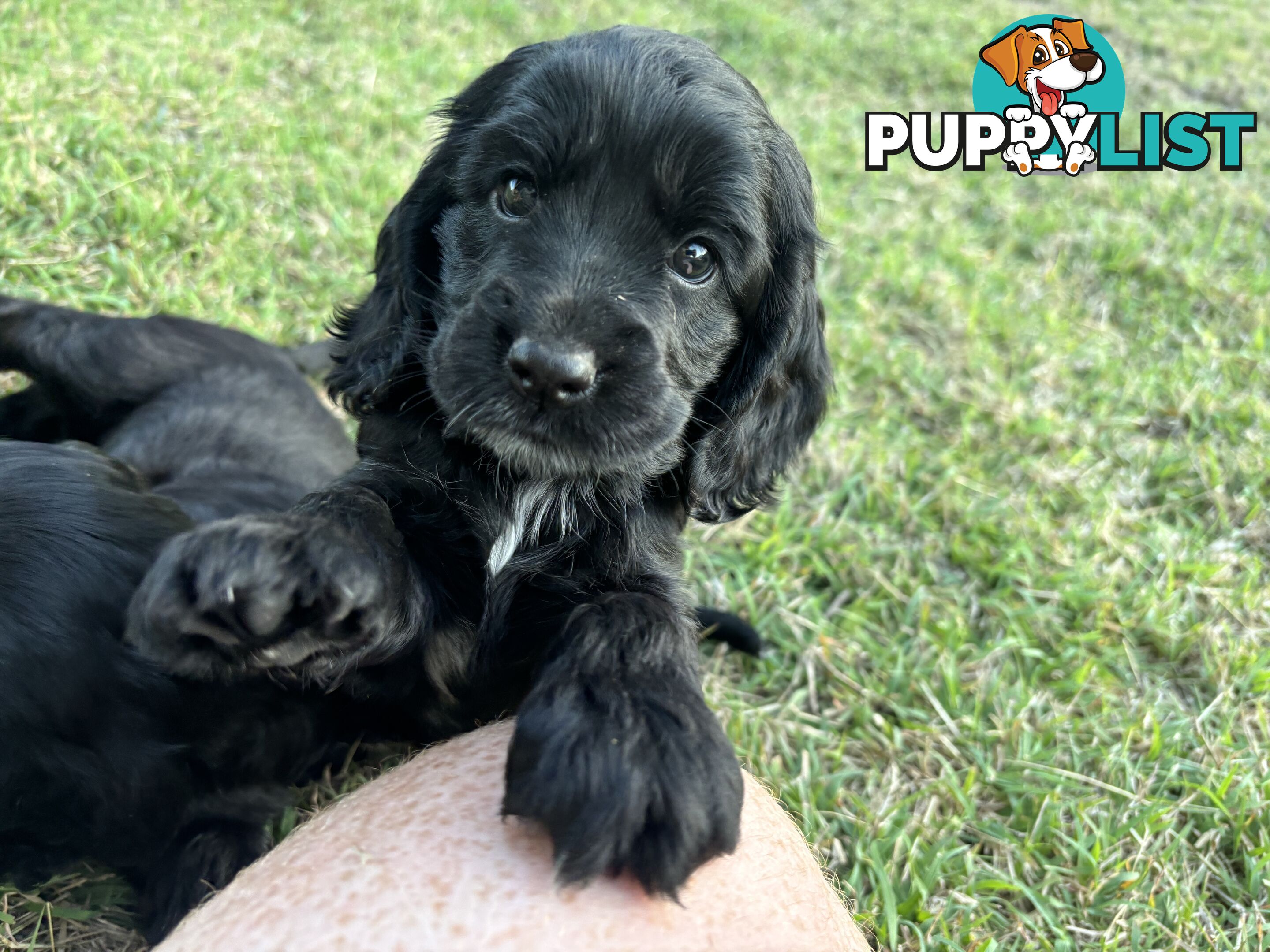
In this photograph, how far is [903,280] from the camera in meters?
4.83

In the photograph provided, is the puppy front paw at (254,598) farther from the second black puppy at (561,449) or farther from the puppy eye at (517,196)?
the puppy eye at (517,196)

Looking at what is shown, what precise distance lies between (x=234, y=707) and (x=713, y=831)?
0.99 m

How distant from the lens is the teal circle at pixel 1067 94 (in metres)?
6.29

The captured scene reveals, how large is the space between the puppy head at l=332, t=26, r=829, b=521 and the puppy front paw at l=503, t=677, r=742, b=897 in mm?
533

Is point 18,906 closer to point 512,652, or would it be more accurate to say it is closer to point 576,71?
point 512,652

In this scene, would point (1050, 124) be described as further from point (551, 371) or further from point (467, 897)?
point (467, 897)

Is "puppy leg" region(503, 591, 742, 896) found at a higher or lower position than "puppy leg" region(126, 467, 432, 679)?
lower

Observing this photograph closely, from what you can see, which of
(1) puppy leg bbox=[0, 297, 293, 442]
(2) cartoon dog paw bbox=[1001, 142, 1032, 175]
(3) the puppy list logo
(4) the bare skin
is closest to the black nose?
(4) the bare skin

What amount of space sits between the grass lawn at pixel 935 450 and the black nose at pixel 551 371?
1.12m

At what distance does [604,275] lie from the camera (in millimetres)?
1922

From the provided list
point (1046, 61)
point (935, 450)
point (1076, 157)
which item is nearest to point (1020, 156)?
point (1076, 157)

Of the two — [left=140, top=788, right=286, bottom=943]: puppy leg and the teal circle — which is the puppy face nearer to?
[left=140, top=788, right=286, bottom=943]: puppy leg

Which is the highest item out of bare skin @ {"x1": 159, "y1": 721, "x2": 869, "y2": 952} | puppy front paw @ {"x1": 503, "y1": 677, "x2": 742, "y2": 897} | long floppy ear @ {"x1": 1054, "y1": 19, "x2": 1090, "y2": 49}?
long floppy ear @ {"x1": 1054, "y1": 19, "x2": 1090, "y2": 49}

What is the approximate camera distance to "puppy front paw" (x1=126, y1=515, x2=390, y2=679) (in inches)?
59.6
